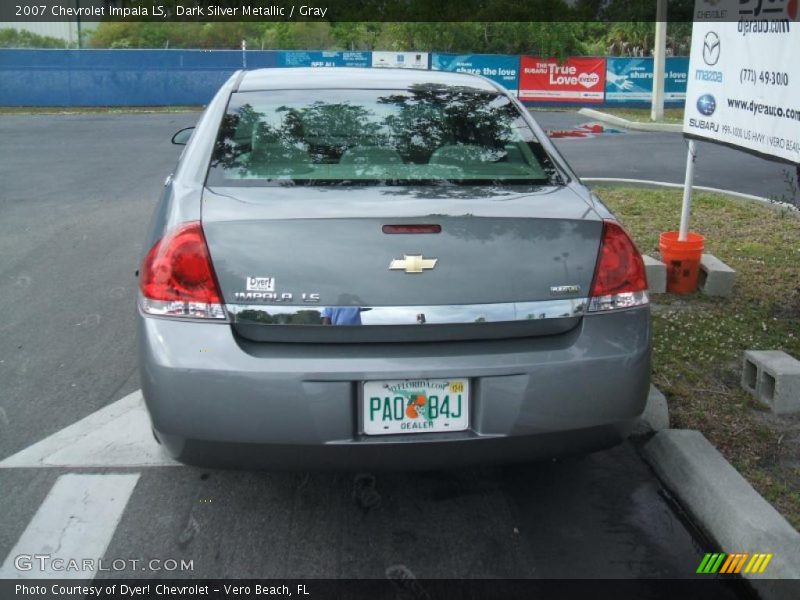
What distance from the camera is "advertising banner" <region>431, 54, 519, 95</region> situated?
29344 millimetres

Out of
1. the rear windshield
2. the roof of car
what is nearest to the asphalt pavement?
the rear windshield

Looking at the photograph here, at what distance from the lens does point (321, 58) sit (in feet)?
98.5

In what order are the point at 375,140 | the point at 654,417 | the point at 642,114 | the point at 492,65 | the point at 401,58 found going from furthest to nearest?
the point at 401,58 → the point at 492,65 → the point at 642,114 → the point at 654,417 → the point at 375,140

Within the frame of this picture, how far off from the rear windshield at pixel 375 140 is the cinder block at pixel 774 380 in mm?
1523

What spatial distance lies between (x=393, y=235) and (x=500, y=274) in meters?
0.39

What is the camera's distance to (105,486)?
12.0ft

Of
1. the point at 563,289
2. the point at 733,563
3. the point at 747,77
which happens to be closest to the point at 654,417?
the point at 733,563

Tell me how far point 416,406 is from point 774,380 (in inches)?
83.7

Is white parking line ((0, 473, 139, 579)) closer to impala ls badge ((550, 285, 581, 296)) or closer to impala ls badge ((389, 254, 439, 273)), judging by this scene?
impala ls badge ((389, 254, 439, 273))

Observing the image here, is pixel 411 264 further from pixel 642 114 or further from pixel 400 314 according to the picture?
pixel 642 114

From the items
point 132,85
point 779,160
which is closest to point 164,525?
point 779,160

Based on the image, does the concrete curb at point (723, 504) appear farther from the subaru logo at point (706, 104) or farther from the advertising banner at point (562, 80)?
the advertising banner at point (562, 80)

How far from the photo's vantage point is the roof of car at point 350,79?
4078 mm

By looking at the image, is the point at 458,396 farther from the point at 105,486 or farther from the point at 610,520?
the point at 105,486
